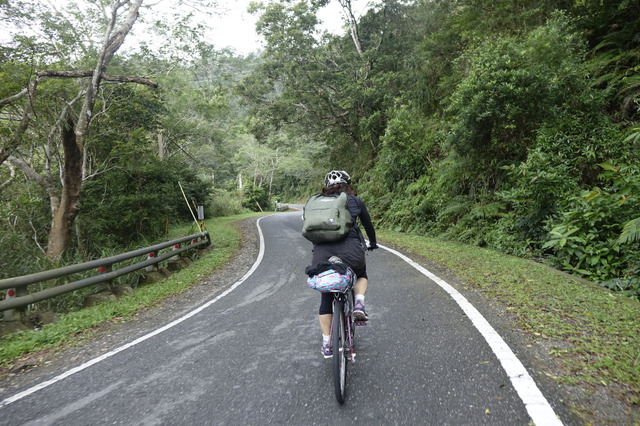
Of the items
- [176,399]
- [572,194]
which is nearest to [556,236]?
[572,194]

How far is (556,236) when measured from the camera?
6.96 meters

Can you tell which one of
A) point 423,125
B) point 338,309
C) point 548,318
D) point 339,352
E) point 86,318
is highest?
point 423,125

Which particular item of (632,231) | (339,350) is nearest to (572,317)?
(632,231)

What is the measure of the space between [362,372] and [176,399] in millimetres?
1659

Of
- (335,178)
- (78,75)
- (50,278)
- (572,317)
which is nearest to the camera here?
(335,178)

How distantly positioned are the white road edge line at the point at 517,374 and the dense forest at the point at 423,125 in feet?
9.60

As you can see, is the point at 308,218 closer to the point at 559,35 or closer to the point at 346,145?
the point at 559,35

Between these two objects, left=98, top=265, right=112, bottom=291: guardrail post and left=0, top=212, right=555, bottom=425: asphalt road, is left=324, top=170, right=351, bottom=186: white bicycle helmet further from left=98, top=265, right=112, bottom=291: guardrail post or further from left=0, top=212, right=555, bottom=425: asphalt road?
left=98, top=265, right=112, bottom=291: guardrail post

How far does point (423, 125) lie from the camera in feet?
55.4

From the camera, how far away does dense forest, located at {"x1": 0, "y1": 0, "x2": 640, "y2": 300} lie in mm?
8016

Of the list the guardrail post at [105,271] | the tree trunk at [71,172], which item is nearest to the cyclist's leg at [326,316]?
the guardrail post at [105,271]

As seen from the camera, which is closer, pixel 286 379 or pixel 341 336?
pixel 341 336

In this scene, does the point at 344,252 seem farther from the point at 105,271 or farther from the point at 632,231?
the point at 105,271

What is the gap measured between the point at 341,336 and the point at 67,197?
908 centimetres
